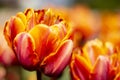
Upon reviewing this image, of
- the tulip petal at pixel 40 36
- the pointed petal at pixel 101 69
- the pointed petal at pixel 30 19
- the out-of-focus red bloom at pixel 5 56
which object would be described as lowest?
the out-of-focus red bloom at pixel 5 56

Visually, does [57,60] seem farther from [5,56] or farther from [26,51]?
[5,56]

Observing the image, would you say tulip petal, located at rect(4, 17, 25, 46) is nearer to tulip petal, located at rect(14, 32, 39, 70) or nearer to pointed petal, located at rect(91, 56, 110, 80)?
tulip petal, located at rect(14, 32, 39, 70)

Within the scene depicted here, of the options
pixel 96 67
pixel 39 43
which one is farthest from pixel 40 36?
pixel 96 67

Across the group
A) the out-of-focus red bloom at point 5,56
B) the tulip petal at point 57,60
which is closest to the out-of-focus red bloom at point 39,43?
the tulip petal at point 57,60

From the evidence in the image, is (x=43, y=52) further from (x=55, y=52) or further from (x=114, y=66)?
(x=114, y=66)

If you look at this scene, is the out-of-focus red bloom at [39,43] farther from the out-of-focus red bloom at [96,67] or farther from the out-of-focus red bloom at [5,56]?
the out-of-focus red bloom at [5,56]

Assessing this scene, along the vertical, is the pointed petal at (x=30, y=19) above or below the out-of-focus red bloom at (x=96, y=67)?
above

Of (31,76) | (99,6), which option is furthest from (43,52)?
(99,6)
